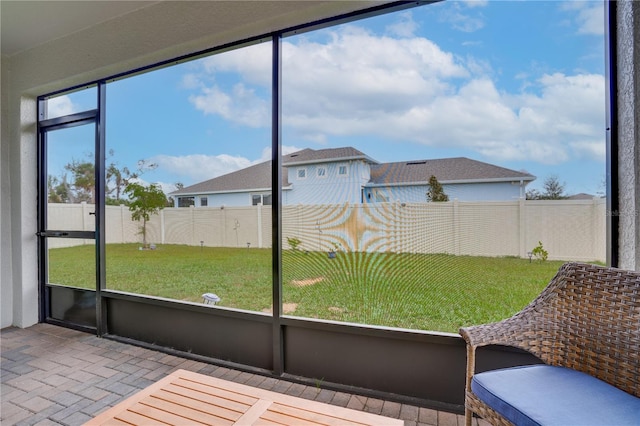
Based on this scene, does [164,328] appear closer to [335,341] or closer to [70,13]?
[335,341]

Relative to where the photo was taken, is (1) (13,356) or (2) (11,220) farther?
(2) (11,220)

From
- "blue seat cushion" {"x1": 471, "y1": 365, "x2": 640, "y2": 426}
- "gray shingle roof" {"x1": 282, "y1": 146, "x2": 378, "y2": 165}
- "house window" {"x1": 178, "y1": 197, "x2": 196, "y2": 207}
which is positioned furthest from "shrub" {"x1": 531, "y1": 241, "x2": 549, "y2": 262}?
"house window" {"x1": 178, "y1": 197, "x2": 196, "y2": 207}

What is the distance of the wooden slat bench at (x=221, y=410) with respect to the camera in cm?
114

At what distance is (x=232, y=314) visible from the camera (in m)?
2.43

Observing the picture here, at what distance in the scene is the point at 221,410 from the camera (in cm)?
121

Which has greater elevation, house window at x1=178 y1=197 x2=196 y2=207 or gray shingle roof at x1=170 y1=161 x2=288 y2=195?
gray shingle roof at x1=170 y1=161 x2=288 y2=195

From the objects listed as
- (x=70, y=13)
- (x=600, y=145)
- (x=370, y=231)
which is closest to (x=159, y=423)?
(x=370, y=231)

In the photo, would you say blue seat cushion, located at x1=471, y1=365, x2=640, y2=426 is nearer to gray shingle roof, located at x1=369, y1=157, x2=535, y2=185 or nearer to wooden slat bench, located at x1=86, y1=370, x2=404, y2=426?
wooden slat bench, located at x1=86, y1=370, x2=404, y2=426

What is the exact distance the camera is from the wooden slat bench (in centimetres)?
114

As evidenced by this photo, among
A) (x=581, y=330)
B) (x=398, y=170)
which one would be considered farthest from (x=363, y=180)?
(x=581, y=330)

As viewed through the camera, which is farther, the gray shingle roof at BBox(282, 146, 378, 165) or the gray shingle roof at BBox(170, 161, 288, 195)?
the gray shingle roof at BBox(170, 161, 288, 195)

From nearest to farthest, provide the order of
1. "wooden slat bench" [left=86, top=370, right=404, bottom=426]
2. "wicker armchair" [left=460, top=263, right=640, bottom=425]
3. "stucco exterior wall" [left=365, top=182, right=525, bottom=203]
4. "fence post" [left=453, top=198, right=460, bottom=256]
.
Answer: "wooden slat bench" [left=86, top=370, right=404, bottom=426] → "wicker armchair" [left=460, top=263, right=640, bottom=425] → "stucco exterior wall" [left=365, top=182, right=525, bottom=203] → "fence post" [left=453, top=198, right=460, bottom=256]

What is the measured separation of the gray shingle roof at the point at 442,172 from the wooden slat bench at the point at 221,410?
1421 mm

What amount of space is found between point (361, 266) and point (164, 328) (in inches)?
72.7
